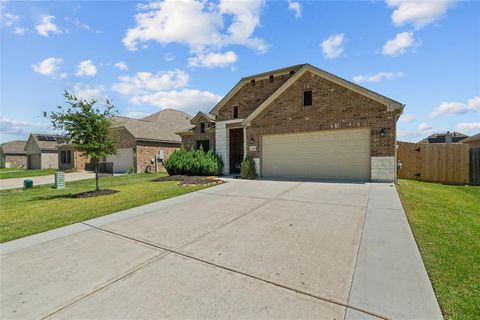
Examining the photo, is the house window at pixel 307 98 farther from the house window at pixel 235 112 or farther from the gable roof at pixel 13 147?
the gable roof at pixel 13 147

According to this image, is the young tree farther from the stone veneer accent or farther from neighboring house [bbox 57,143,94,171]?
neighboring house [bbox 57,143,94,171]

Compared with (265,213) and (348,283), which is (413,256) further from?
(265,213)

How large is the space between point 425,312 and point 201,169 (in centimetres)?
1371

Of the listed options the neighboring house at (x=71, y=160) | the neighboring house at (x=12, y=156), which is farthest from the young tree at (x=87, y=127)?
the neighboring house at (x=12, y=156)

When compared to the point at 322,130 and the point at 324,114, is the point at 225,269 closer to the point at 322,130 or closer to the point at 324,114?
the point at 322,130

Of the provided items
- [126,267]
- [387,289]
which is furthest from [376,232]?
[126,267]

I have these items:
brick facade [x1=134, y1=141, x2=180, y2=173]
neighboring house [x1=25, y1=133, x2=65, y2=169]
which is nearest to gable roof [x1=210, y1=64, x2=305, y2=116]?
brick facade [x1=134, y1=141, x2=180, y2=173]

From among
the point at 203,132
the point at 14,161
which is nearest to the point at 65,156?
the point at 203,132

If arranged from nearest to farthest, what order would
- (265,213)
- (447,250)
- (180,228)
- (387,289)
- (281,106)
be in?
1. (387,289)
2. (447,250)
3. (180,228)
4. (265,213)
5. (281,106)

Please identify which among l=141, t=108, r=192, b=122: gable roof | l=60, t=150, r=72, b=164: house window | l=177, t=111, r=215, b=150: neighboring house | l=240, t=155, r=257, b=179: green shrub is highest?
l=141, t=108, r=192, b=122: gable roof

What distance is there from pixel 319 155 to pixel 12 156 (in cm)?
6049

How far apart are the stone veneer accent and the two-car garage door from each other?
28 centimetres

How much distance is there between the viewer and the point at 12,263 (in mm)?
3635

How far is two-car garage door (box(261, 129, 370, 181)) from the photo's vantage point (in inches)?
428
